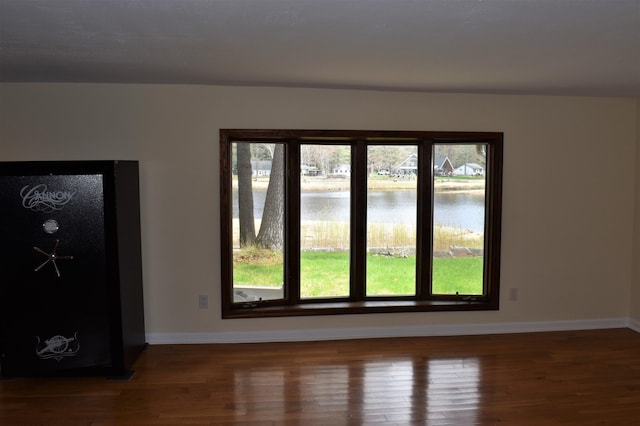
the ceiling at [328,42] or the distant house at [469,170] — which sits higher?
the ceiling at [328,42]

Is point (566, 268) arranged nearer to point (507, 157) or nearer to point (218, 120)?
point (507, 157)

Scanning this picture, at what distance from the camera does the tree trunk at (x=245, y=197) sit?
14.6 feet

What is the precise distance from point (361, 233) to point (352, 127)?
956mm

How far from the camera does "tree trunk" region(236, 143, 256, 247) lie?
175 inches

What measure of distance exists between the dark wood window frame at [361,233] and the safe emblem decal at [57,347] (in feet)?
3.93

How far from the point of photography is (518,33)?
2.48 meters

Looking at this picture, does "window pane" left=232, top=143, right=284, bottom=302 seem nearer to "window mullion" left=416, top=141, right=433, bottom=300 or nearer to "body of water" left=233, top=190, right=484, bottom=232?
"body of water" left=233, top=190, right=484, bottom=232

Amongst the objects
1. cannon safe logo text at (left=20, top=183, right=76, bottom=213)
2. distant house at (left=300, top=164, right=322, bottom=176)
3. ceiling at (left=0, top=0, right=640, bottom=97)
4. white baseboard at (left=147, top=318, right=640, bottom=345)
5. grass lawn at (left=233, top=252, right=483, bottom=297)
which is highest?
ceiling at (left=0, top=0, right=640, bottom=97)

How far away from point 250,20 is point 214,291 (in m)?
2.64

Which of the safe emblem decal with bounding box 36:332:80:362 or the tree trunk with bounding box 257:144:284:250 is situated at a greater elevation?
the tree trunk with bounding box 257:144:284:250

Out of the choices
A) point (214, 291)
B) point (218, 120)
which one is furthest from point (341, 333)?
point (218, 120)

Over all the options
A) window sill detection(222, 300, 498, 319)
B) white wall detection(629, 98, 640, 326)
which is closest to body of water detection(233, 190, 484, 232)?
window sill detection(222, 300, 498, 319)

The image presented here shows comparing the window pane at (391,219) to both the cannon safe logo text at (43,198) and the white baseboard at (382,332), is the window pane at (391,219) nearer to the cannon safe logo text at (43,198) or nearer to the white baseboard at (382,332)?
the white baseboard at (382,332)

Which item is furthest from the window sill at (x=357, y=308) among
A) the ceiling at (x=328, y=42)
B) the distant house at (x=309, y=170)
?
the ceiling at (x=328, y=42)
